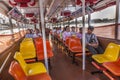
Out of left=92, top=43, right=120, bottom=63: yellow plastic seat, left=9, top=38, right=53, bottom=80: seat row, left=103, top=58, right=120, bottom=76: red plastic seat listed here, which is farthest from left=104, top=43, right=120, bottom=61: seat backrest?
left=9, top=38, right=53, bottom=80: seat row

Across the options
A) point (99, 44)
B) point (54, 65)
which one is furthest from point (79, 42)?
point (54, 65)

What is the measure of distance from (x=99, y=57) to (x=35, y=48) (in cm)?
200

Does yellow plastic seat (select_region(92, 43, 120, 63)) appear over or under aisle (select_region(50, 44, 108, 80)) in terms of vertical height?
Result: over

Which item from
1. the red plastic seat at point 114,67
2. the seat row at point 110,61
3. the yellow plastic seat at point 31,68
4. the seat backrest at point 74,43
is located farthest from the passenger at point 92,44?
the yellow plastic seat at point 31,68

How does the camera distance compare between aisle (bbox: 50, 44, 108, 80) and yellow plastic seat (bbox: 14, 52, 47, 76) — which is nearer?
yellow plastic seat (bbox: 14, 52, 47, 76)

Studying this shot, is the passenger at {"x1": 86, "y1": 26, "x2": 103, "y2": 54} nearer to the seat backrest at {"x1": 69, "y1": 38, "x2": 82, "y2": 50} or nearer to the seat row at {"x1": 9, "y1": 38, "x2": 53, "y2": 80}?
the seat backrest at {"x1": 69, "y1": 38, "x2": 82, "y2": 50}

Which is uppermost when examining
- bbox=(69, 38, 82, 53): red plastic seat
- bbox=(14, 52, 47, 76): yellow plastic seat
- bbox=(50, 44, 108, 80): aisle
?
bbox=(69, 38, 82, 53): red plastic seat

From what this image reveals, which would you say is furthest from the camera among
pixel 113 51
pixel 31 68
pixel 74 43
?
pixel 74 43

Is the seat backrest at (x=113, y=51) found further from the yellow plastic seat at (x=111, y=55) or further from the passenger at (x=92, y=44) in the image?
the passenger at (x=92, y=44)

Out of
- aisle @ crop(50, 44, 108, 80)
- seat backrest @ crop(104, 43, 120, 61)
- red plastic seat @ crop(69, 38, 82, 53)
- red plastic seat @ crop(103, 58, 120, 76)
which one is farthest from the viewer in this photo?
red plastic seat @ crop(69, 38, 82, 53)

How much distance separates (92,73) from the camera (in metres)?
3.63

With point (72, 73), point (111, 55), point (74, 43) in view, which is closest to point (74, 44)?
point (74, 43)

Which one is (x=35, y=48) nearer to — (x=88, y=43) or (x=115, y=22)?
(x=88, y=43)

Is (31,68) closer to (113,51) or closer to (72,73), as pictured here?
(72,73)
